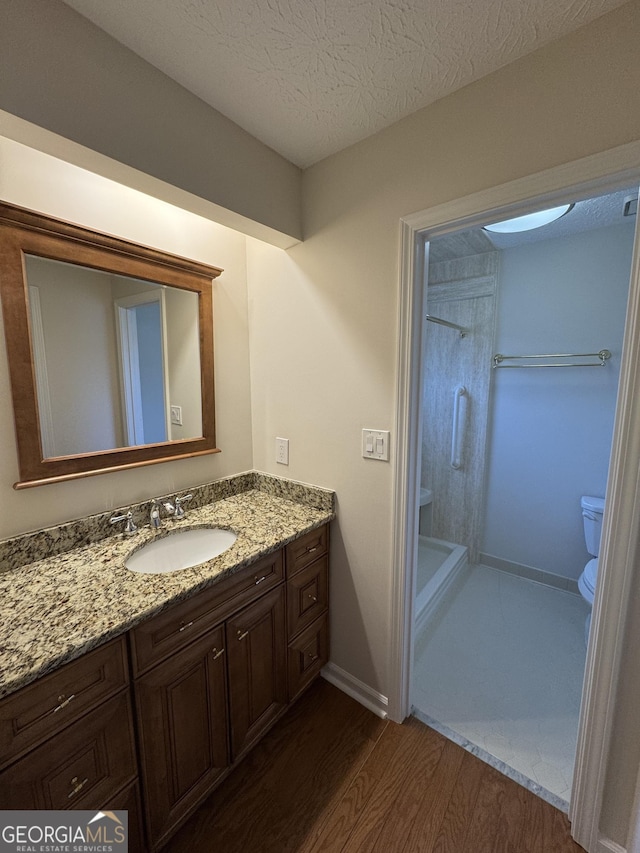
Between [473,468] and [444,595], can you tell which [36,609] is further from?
[473,468]

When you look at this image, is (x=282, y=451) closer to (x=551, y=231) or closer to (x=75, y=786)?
(x=75, y=786)

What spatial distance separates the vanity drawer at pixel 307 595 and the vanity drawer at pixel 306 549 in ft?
0.10

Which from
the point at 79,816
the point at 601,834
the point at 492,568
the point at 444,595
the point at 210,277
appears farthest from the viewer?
the point at 492,568

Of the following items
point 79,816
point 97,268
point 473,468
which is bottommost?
point 79,816

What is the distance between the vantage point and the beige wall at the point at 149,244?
44.9 inches

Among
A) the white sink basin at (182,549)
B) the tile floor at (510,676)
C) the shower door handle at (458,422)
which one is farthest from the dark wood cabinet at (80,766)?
the shower door handle at (458,422)

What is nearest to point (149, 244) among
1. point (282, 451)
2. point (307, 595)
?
point (282, 451)

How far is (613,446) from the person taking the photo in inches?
38.3

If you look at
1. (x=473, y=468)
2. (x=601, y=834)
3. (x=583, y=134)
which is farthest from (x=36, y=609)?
(x=473, y=468)

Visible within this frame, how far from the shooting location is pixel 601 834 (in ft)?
3.64

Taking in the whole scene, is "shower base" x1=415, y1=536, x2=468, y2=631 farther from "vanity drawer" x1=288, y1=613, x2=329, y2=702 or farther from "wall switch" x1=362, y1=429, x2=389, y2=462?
"wall switch" x1=362, y1=429, x2=389, y2=462

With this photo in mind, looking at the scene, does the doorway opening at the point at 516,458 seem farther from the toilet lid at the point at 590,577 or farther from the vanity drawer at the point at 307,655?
the vanity drawer at the point at 307,655

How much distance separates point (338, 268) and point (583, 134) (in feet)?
2.79

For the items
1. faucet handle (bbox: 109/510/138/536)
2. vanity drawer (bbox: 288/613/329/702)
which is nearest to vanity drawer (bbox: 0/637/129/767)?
faucet handle (bbox: 109/510/138/536)
